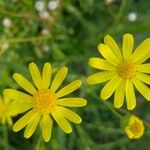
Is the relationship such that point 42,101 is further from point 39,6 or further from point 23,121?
point 39,6

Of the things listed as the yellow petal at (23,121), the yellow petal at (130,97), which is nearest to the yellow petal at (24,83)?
the yellow petal at (23,121)

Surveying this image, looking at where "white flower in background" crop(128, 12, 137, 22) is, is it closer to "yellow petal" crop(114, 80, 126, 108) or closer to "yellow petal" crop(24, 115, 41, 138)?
"yellow petal" crop(114, 80, 126, 108)

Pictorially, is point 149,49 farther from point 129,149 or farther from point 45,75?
point 129,149

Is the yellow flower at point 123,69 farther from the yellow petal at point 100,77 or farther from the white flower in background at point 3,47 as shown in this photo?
the white flower in background at point 3,47

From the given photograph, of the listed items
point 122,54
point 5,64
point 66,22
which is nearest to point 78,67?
point 66,22

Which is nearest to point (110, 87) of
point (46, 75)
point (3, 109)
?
point (46, 75)

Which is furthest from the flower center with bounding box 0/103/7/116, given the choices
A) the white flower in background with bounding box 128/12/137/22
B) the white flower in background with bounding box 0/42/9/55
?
the white flower in background with bounding box 128/12/137/22

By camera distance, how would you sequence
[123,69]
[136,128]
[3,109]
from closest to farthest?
1. [136,128]
2. [123,69]
3. [3,109]
